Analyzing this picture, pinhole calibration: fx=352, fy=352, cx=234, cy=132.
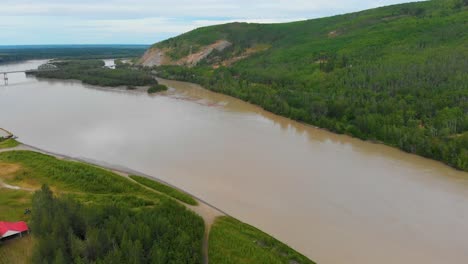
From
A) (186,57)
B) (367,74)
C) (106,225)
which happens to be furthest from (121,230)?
(186,57)

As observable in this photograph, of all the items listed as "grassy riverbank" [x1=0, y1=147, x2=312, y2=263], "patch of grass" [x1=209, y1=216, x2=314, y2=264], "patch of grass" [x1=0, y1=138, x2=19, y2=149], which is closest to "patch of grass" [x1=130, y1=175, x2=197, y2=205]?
"grassy riverbank" [x1=0, y1=147, x2=312, y2=263]

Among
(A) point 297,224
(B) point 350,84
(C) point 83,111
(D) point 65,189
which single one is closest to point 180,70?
(C) point 83,111

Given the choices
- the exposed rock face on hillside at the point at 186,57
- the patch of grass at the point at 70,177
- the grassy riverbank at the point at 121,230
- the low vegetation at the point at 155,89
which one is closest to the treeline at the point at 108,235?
the grassy riverbank at the point at 121,230

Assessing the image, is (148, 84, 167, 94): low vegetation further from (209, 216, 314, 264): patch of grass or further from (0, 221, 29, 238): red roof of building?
(209, 216, 314, 264): patch of grass

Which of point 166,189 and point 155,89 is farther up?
point 155,89

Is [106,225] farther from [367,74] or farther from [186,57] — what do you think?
[186,57]

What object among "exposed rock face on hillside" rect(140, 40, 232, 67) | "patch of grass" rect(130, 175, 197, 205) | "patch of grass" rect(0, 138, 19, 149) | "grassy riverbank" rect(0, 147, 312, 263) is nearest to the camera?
"grassy riverbank" rect(0, 147, 312, 263)
